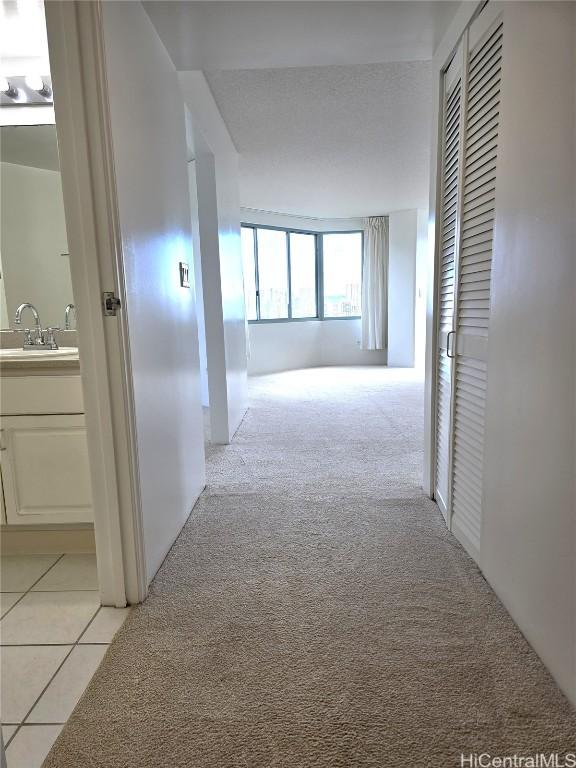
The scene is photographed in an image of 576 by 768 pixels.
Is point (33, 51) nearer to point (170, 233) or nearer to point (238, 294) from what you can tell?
point (170, 233)

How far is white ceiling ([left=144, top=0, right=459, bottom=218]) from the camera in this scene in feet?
5.93

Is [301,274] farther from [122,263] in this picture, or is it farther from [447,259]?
[122,263]

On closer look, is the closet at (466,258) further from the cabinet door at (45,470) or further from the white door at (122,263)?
the cabinet door at (45,470)

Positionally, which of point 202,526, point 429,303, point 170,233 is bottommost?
point 202,526

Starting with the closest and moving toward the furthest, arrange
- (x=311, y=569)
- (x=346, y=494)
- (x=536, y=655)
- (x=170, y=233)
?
(x=536, y=655), (x=311, y=569), (x=170, y=233), (x=346, y=494)

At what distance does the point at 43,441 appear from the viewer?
184 cm

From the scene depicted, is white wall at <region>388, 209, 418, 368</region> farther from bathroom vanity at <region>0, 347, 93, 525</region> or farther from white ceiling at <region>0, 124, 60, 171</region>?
bathroom vanity at <region>0, 347, 93, 525</region>

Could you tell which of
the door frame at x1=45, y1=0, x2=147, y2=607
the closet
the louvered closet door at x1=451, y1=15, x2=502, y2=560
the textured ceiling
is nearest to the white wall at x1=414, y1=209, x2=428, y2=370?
the textured ceiling

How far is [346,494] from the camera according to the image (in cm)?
246

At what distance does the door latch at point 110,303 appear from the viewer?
1447mm

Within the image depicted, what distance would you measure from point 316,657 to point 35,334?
6.73 feet

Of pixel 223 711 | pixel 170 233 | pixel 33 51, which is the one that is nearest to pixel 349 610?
pixel 223 711

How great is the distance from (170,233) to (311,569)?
1.61 meters

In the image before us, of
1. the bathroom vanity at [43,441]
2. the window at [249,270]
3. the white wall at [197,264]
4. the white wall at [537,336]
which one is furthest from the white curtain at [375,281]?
the bathroom vanity at [43,441]
